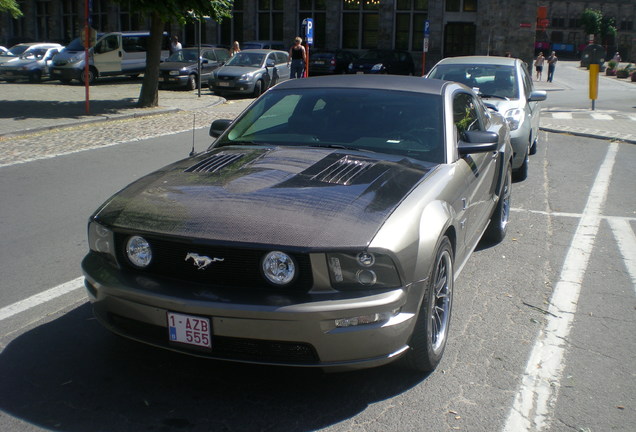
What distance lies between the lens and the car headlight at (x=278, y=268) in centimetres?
327

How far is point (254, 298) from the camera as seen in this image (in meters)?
3.25

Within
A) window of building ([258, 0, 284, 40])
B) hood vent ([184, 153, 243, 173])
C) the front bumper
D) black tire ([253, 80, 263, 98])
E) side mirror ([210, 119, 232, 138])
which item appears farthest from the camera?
window of building ([258, 0, 284, 40])

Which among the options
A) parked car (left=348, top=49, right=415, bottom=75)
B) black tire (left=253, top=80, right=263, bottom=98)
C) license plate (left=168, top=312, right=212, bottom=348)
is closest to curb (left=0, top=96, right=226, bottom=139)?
black tire (left=253, top=80, right=263, bottom=98)

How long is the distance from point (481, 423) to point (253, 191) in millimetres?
1622

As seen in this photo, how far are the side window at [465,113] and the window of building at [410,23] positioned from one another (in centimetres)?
3817

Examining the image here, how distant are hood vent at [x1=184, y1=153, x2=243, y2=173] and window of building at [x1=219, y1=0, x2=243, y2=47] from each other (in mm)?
43007

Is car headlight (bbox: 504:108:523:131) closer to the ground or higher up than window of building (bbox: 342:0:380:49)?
closer to the ground

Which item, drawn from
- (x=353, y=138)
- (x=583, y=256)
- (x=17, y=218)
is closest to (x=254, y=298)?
(x=353, y=138)

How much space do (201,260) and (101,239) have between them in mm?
697

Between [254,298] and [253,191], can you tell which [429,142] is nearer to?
[253,191]

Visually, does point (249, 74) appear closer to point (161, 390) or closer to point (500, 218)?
point (500, 218)

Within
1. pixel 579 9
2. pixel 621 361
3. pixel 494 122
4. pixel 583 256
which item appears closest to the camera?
pixel 621 361

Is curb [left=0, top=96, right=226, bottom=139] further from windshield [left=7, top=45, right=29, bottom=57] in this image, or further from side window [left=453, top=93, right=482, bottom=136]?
windshield [left=7, top=45, right=29, bottom=57]

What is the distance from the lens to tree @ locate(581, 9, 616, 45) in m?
99.1
